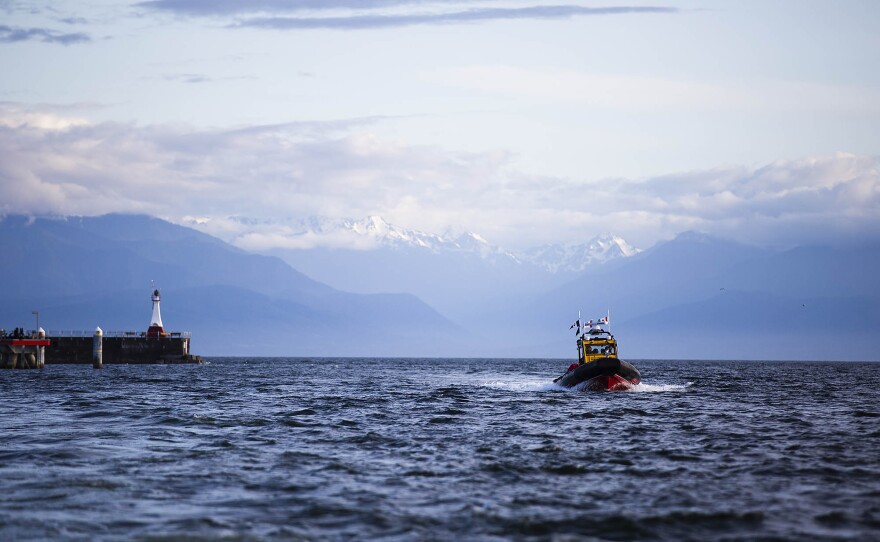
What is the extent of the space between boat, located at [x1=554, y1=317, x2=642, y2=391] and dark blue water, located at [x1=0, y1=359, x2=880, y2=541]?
1651 centimetres

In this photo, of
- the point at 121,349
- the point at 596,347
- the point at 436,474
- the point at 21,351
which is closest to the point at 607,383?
the point at 596,347

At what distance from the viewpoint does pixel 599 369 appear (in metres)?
68.3

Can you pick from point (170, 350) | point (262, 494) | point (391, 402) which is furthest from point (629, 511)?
point (170, 350)

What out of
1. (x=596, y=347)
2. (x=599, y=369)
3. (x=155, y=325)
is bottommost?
(x=599, y=369)

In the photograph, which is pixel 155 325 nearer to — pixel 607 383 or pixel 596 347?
pixel 596 347

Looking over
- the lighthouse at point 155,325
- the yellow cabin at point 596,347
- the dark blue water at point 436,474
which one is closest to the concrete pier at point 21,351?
the lighthouse at point 155,325

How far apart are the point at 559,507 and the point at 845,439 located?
61.5ft

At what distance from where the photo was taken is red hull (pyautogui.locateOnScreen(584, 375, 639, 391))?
68500 millimetres

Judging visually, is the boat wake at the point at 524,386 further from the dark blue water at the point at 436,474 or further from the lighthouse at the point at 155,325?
the lighthouse at the point at 155,325

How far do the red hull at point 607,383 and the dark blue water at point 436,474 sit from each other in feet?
55.0

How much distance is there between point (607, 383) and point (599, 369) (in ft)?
4.13

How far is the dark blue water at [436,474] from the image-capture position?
21.1 metres

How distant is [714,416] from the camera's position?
48.7 m

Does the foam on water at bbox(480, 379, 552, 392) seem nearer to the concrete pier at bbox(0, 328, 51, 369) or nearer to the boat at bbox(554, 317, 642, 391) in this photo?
the boat at bbox(554, 317, 642, 391)
